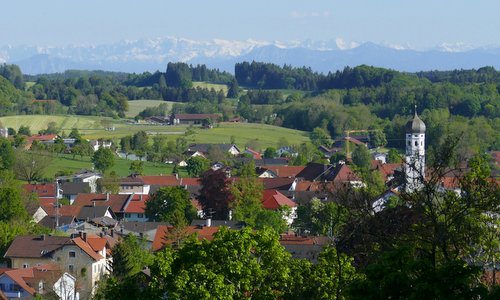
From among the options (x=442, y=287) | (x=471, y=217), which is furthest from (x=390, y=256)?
(x=471, y=217)

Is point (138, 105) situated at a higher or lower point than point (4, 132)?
lower

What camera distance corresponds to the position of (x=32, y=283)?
96.3 feet

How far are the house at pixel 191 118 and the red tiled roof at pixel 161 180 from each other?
46530mm

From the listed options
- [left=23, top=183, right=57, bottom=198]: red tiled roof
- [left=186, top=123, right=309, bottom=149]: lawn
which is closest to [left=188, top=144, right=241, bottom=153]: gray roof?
[left=186, top=123, right=309, bottom=149]: lawn

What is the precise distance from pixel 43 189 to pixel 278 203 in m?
13.0

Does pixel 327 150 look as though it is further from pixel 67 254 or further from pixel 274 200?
pixel 67 254

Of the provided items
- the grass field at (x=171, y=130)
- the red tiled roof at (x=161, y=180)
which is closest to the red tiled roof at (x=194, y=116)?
the grass field at (x=171, y=130)

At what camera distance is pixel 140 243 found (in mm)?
36188

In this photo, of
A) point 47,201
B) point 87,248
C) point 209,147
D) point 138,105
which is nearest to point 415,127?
point 47,201

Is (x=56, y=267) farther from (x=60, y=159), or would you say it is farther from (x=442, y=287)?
(x=60, y=159)

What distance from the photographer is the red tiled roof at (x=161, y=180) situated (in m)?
58.4

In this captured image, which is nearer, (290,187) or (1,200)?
(1,200)

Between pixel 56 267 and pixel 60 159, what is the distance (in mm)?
41415

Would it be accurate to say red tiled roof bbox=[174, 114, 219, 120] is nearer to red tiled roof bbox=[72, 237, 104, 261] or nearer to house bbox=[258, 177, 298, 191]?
house bbox=[258, 177, 298, 191]
